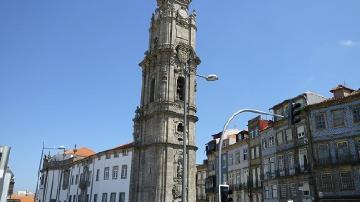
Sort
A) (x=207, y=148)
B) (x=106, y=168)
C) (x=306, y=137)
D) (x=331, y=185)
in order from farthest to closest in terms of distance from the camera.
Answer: (x=207, y=148)
(x=106, y=168)
(x=306, y=137)
(x=331, y=185)

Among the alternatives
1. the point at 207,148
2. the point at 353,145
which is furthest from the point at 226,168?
the point at 353,145

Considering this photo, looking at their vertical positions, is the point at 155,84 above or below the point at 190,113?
above

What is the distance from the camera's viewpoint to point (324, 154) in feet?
118

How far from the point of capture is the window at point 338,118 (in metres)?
35.4

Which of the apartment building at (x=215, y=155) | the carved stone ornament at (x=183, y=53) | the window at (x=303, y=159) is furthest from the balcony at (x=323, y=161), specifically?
the carved stone ornament at (x=183, y=53)

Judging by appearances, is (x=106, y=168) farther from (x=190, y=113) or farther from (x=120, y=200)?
(x=190, y=113)

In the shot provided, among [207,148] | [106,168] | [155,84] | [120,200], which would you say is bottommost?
[120,200]

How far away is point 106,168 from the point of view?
50.2 meters

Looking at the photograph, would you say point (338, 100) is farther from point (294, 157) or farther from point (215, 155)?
point (215, 155)

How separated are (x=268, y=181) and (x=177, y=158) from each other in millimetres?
11185

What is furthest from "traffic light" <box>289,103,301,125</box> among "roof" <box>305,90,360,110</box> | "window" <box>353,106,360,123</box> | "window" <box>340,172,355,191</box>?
"roof" <box>305,90,360,110</box>

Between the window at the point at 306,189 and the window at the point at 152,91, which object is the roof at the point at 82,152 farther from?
the window at the point at 306,189

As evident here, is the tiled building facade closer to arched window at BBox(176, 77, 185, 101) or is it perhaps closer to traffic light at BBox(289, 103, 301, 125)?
arched window at BBox(176, 77, 185, 101)

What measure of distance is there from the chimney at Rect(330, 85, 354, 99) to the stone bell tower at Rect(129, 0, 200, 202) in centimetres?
1552
